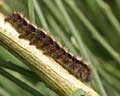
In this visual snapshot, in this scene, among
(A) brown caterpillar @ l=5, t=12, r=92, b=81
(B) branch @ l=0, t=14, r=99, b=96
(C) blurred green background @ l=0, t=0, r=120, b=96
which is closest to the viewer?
(B) branch @ l=0, t=14, r=99, b=96

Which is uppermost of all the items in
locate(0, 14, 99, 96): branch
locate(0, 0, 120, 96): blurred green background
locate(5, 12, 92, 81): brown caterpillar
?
locate(0, 0, 120, 96): blurred green background

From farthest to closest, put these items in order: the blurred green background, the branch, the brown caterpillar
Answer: the blurred green background, the brown caterpillar, the branch

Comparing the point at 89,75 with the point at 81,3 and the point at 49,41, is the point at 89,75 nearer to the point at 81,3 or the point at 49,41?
the point at 49,41

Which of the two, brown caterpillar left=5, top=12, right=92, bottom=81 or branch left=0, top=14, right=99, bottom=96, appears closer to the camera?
branch left=0, top=14, right=99, bottom=96

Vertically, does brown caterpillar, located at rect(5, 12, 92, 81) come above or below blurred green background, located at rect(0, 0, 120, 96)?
below

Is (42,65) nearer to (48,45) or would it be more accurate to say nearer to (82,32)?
(48,45)

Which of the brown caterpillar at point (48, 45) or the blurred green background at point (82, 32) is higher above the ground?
the blurred green background at point (82, 32)

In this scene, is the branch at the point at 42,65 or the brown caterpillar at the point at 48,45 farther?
the brown caterpillar at the point at 48,45
